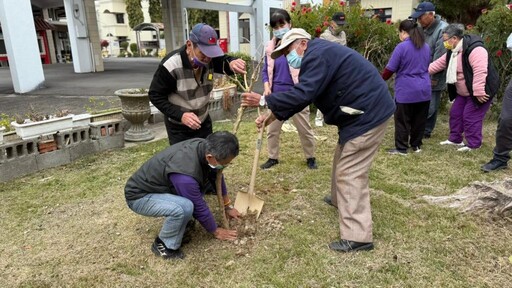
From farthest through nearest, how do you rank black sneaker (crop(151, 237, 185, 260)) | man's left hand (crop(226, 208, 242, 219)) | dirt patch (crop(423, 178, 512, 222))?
man's left hand (crop(226, 208, 242, 219)) < dirt patch (crop(423, 178, 512, 222)) < black sneaker (crop(151, 237, 185, 260))

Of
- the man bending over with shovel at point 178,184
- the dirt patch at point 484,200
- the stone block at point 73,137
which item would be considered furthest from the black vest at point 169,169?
the stone block at point 73,137

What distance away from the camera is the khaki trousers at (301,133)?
13.5ft

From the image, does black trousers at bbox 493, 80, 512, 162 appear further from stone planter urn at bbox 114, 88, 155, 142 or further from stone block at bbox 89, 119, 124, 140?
stone block at bbox 89, 119, 124, 140

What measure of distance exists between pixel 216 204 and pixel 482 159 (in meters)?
3.24

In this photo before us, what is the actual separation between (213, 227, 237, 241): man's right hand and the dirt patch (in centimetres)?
183

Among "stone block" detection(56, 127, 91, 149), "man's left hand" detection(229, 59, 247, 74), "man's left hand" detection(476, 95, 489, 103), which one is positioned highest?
"man's left hand" detection(229, 59, 247, 74)

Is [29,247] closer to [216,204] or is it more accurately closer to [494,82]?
[216,204]

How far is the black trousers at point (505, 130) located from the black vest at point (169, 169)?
3207 millimetres

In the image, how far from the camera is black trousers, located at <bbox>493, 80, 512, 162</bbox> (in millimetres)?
3861

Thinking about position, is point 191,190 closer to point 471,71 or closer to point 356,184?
point 356,184

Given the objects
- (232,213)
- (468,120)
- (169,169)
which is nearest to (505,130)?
(468,120)

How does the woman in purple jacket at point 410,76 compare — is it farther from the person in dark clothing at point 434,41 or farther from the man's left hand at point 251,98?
the man's left hand at point 251,98

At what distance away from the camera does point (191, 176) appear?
2367 mm

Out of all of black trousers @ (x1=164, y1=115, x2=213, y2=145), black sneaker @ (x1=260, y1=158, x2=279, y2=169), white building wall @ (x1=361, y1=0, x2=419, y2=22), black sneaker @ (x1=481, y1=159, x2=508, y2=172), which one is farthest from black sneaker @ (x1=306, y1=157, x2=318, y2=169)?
white building wall @ (x1=361, y1=0, x2=419, y2=22)
